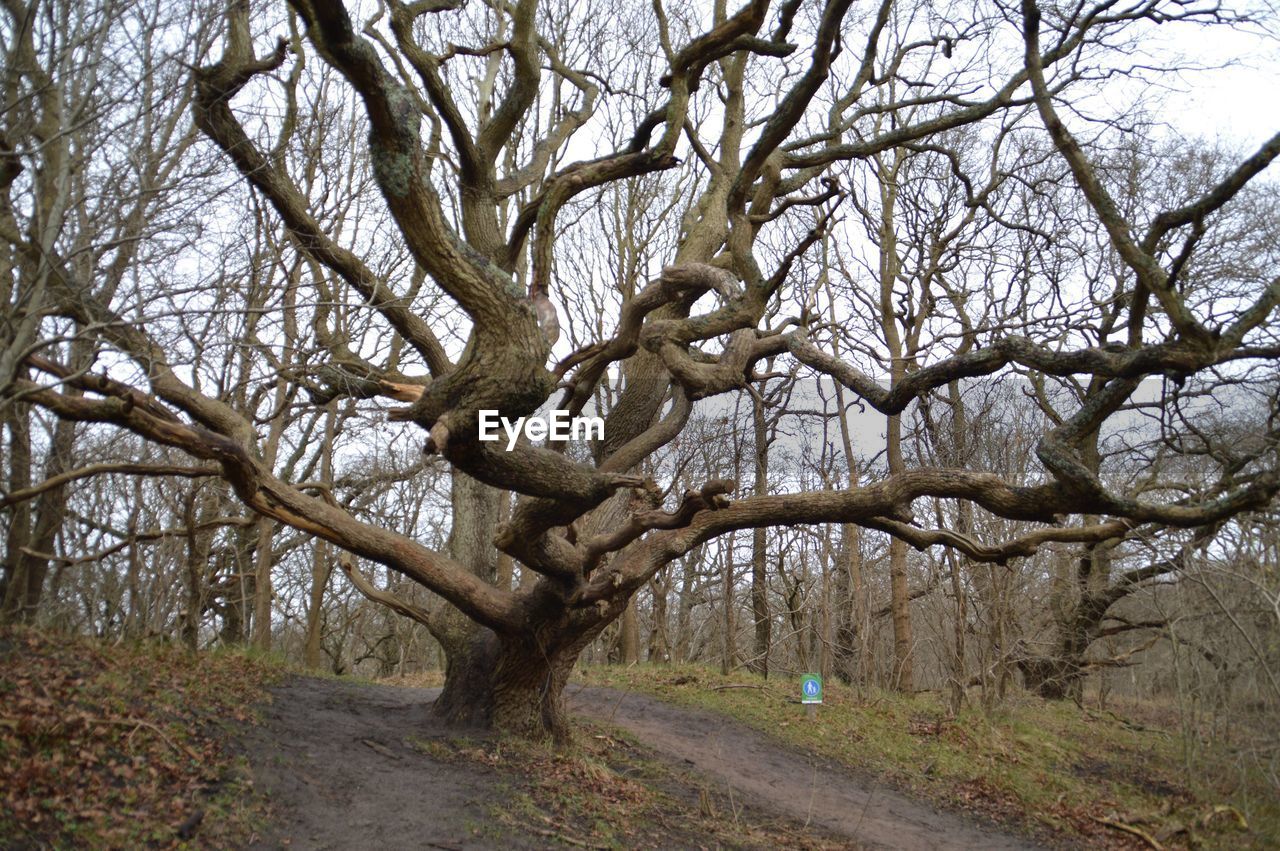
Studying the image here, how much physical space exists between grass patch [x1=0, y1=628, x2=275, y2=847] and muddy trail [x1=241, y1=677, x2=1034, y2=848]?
0.27m

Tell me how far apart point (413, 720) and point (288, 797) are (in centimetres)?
224

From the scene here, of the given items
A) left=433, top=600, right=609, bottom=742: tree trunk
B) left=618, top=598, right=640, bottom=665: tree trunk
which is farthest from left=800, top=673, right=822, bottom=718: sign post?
left=618, top=598, right=640, bottom=665: tree trunk

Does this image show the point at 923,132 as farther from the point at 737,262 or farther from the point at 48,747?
the point at 48,747

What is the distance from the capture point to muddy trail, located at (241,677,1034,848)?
5.12m

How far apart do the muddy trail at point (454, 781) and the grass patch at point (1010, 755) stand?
0.62 metres

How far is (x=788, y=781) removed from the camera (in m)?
Result: 8.20

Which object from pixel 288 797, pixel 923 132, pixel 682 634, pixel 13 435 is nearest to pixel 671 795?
pixel 288 797

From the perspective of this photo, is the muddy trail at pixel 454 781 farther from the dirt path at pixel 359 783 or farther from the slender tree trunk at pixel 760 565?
the slender tree trunk at pixel 760 565

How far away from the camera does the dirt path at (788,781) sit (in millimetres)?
7188

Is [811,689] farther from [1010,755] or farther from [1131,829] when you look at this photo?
[1131,829]

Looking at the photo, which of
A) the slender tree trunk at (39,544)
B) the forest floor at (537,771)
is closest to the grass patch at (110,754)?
the forest floor at (537,771)

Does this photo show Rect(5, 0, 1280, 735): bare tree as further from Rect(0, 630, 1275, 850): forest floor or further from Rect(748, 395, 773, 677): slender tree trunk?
Rect(748, 395, 773, 677): slender tree trunk

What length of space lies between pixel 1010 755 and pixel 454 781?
6685 mm

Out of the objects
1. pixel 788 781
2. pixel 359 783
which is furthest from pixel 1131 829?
pixel 359 783
